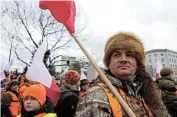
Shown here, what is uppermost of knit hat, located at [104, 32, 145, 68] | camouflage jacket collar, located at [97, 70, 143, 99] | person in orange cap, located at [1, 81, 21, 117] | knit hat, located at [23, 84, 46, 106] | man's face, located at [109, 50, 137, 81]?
knit hat, located at [104, 32, 145, 68]

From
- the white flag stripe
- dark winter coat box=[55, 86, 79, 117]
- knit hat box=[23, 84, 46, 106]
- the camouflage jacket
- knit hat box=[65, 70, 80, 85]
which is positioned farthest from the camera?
knit hat box=[65, 70, 80, 85]

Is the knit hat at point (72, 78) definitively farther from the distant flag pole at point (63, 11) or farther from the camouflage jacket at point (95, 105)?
the camouflage jacket at point (95, 105)

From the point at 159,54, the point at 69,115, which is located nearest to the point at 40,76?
the point at 69,115

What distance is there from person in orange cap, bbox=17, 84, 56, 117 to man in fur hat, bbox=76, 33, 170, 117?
4.49ft

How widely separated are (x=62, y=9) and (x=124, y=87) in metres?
0.69

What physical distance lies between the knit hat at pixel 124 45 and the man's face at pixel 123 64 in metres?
0.04

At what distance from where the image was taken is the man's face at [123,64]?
85.4 inches

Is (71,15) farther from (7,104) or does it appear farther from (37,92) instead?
(7,104)

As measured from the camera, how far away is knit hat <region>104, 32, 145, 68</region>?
2.24 meters

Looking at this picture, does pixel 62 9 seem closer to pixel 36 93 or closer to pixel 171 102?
pixel 36 93

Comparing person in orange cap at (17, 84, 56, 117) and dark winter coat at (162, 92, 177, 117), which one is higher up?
person in orange cap at (17, 84, 56, 117)

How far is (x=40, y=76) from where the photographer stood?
3973 millimetres

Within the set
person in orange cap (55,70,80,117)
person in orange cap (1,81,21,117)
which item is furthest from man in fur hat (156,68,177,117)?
person in orange cap (1,81,21,117)

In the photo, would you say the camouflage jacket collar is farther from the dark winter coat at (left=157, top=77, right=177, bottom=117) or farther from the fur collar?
the dark winter coat at (left=157, top=77, right=177, bottom=117)
